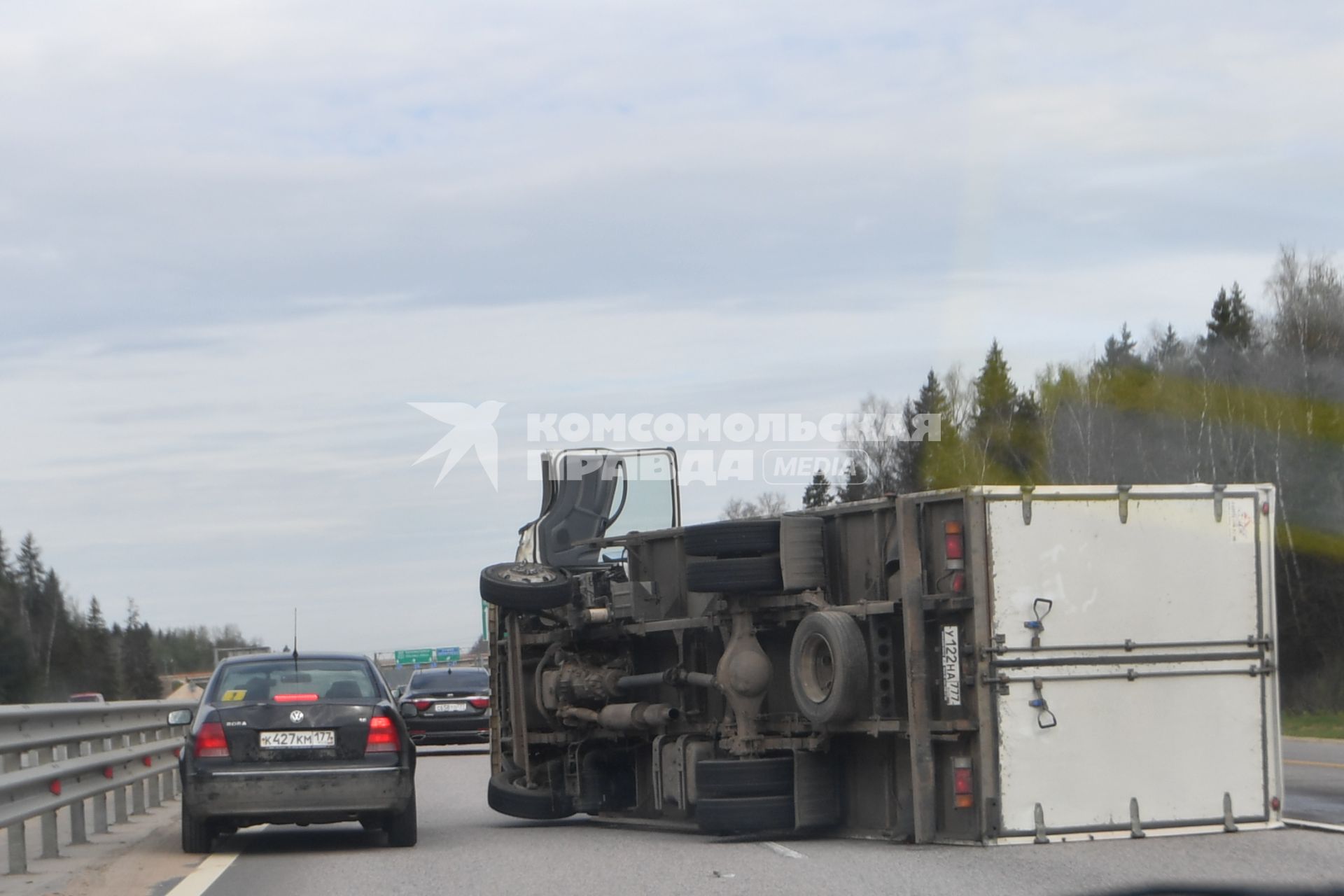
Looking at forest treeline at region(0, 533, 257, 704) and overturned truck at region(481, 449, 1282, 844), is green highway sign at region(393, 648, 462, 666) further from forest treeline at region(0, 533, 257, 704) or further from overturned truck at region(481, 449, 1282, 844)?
overturned truck at region(481, 449, 1282, 844)

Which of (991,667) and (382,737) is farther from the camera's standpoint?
(382,737)

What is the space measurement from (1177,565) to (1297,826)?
75.9 inches

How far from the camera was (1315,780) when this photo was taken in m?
16.3

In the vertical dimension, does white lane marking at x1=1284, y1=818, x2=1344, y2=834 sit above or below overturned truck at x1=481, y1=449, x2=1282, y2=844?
below

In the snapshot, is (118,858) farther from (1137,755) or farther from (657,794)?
(1137,755)

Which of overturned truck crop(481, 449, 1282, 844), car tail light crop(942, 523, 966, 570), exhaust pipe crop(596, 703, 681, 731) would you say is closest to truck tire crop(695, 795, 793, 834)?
overturned truck crop(481, 449, 1282, 844)

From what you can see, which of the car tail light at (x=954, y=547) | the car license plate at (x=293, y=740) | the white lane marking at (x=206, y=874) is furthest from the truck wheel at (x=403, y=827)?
the car tail light at (x=954, y=547)

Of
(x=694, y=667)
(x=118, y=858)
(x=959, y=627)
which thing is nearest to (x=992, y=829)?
(x=959, y=627)

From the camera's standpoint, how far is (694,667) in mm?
12422

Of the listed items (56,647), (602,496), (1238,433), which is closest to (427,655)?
(56,647)

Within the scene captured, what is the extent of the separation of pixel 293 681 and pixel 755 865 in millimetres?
3998

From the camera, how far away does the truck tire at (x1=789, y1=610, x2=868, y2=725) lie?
10555 mm

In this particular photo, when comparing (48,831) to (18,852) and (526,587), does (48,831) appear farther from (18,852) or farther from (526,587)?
(526,587)

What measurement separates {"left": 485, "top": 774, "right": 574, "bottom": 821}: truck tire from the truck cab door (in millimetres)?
2164
